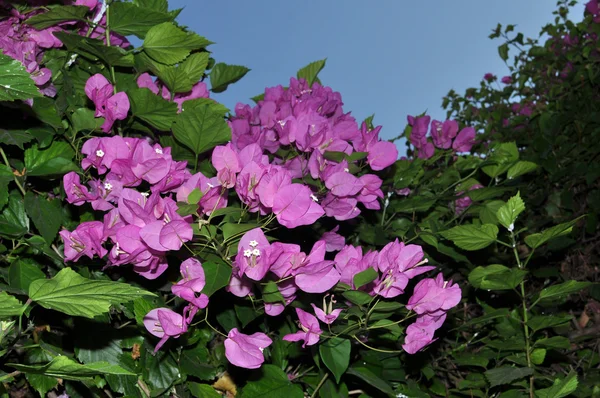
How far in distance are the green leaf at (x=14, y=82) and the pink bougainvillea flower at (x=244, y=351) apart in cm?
49

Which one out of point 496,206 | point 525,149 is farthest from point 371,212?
point 525,149

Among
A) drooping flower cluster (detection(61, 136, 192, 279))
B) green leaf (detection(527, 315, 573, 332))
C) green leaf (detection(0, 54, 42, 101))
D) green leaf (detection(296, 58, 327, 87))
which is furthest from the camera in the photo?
green leaf (detection(296, 58, 327, 87))

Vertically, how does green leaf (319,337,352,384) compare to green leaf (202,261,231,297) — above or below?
below

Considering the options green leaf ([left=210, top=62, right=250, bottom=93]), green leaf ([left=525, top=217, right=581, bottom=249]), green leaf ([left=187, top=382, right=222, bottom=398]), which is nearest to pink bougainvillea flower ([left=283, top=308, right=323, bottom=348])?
green leaf ([left=187, top=382, right=222, bottom=398])

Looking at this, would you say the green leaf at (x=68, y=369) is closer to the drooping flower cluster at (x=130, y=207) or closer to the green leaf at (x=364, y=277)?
the drooping flower cluster at (x=130, y=207)

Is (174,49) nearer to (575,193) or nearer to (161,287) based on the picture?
(161,287)

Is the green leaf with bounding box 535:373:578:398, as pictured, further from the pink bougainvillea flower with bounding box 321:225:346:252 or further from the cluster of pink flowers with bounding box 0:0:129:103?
the cluster of pink flowers with bounding box 0:0:129:103

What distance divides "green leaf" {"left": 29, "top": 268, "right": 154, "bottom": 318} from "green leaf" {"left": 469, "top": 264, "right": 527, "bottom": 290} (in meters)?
0.90

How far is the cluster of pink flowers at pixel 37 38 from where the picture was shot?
122 cm

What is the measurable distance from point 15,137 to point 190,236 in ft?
1.57

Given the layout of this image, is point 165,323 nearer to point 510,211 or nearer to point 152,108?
point 152,108

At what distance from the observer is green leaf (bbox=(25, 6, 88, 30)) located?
121cm

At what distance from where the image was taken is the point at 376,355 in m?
1.29

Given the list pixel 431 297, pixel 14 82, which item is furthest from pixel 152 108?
pixel 431 297
